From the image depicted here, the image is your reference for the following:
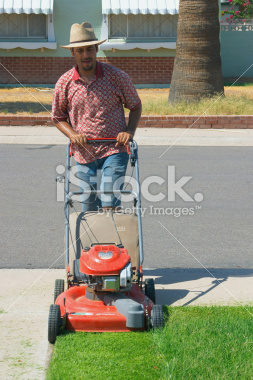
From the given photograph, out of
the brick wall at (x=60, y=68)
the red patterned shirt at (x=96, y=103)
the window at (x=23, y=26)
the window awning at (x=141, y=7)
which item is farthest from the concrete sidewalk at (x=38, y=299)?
the window at (x=23, y=26)

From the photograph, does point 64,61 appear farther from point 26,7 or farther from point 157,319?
point 157,319

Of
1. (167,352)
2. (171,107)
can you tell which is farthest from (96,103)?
(171,107)

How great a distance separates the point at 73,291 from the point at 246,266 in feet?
6.57

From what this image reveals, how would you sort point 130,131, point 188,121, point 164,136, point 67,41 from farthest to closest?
point 67,41
point 188,121
point 164,136
point 130,131

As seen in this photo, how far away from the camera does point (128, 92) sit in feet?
16.8

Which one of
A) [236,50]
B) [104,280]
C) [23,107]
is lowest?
[23,107]

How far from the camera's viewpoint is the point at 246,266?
592 centimetres

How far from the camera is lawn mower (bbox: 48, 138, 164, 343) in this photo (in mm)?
4195

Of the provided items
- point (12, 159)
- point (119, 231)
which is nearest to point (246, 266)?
point (119, 231)

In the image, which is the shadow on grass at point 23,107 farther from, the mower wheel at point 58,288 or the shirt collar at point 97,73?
the mower wheel at point 58,288

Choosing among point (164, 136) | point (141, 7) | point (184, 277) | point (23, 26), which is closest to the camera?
point (184, 277)

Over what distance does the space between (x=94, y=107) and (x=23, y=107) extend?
11.9m

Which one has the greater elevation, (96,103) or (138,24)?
(138,24)

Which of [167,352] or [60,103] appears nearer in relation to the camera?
[167,352]
